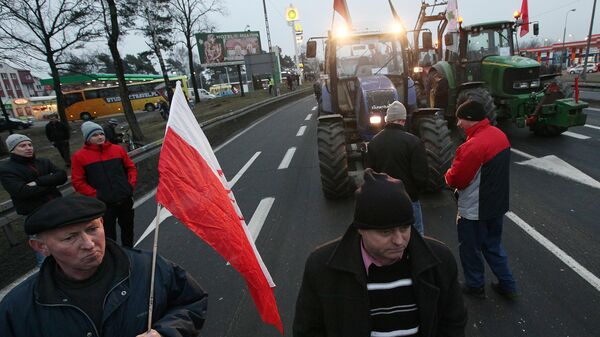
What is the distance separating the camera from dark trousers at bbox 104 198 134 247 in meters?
4.67

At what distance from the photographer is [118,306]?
1887 millimetres

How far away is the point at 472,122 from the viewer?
3410 mm

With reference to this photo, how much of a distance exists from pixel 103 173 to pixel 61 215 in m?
2.96

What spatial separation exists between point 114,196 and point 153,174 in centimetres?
573

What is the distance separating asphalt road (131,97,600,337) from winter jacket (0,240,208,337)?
1.59 meters

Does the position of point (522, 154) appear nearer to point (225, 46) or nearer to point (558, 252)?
point (558, 252)

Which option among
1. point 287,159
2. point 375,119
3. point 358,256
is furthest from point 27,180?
point 287,159

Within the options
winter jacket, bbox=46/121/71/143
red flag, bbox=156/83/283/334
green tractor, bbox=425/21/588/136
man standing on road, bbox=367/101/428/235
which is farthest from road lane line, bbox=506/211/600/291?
winter jacket, bbox=46/121/71/143

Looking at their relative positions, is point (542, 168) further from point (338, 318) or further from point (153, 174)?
point (153, 174)

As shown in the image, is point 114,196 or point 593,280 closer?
point 593,280

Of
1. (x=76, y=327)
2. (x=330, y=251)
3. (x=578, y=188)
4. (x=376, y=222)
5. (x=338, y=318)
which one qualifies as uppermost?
(x=376, y=222)

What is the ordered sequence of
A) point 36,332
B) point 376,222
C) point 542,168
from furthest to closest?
1. point 542,168
2. point 36,332
3. point 376,222

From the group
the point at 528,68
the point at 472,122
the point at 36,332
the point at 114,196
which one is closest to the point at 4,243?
the point at 114,196

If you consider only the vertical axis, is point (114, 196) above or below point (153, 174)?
above
